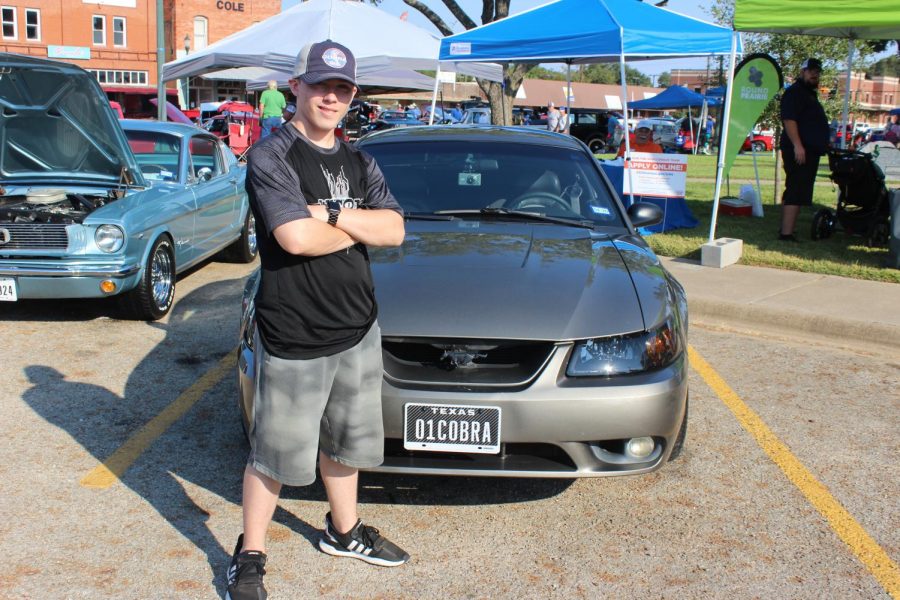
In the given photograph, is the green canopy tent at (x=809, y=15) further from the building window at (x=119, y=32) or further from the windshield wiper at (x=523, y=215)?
the building window at (x=119, y=32)

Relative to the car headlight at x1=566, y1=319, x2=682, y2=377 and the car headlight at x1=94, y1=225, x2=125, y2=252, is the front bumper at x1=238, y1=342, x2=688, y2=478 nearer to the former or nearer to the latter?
the car headlight at x1=566, y1=319, x2=682, y2=377

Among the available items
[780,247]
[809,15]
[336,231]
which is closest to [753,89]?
[780,247]

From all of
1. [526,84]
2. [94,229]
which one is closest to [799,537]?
[94,229]

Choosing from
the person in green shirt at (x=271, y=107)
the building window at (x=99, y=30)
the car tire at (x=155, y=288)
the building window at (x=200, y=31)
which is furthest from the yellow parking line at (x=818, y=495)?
the building window at (x=200, y=31)

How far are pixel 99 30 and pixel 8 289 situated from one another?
166 ft

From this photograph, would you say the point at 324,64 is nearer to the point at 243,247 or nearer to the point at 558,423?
the point at 558,423

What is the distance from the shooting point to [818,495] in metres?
3.72

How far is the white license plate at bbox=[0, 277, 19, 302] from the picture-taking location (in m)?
5.92

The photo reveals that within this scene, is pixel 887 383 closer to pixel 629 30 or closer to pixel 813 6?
pixel 813 6

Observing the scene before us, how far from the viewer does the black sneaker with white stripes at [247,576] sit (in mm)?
2717

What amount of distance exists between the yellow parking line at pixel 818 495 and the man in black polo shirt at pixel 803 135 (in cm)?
450

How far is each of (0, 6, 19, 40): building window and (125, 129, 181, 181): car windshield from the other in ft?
154

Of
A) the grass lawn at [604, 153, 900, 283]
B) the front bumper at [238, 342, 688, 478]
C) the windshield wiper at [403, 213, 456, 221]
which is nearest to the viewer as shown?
the front bumper at [238, 342, 688, 478]

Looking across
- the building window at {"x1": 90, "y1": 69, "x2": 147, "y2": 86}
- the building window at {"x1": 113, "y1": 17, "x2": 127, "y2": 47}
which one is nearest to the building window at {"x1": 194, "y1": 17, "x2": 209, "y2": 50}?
the building window at {"x1": 90, "y1": 69, "x2": 147, "y2": 86}
